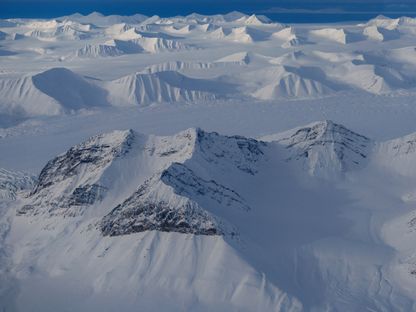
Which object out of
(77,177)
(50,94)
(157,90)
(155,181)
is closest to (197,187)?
(155,181)

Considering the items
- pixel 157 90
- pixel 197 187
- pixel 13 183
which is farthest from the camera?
pixel 157 90

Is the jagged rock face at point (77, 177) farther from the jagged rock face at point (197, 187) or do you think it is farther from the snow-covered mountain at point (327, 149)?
the snow-covered mountain at point (327, 149)

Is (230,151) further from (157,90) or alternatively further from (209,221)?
(157,90)

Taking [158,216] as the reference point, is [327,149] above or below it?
below

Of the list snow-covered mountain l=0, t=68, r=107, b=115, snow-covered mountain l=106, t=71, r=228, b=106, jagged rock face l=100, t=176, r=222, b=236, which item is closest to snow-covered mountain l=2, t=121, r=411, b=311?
jagged rock face l=100, t=176, r=222, b=236

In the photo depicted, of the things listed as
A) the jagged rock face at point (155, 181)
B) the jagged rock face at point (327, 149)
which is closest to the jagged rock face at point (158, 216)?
the jagged rock face at point (155, 181)

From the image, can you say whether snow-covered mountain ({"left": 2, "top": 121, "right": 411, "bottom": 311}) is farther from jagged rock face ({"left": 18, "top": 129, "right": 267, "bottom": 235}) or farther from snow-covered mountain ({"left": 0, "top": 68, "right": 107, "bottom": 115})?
snow-covered mountain ({"left": 0, "top": 68, "right": 107, "bottom": 115})

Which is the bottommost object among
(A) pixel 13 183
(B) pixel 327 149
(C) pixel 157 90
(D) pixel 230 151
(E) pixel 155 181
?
(C) pixel 157 90

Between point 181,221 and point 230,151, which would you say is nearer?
point 181,221
